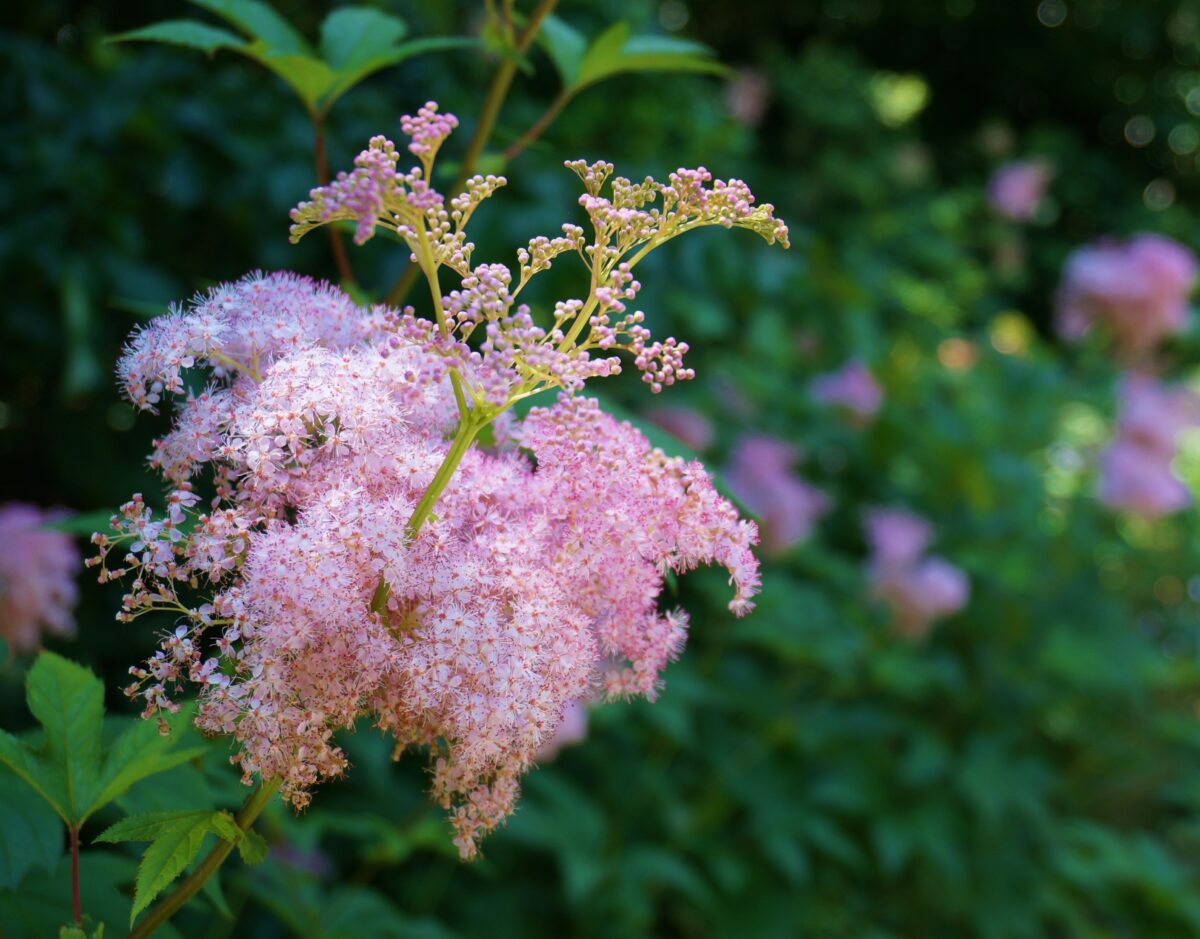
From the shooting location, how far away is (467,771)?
32.6 inches

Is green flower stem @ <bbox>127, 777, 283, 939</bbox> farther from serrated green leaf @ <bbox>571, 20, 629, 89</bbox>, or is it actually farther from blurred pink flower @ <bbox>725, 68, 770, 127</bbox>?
blurred pink flower @ <bbox>725, 68, 770, 127</bbox>

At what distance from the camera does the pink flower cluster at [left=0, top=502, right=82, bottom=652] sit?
66.6 inches

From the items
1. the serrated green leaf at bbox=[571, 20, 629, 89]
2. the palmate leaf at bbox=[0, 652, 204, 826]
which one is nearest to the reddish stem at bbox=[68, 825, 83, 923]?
the palmate leaf at bbox=[0, 652, 204, 826]

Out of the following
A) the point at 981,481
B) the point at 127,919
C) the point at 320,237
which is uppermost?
the point at 127,919

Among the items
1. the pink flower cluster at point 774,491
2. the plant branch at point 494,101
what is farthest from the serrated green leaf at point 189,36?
the pink flower cluster at point 774,491

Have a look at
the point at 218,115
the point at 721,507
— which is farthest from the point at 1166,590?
the point at 721,507

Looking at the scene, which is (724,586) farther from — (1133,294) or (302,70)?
(1133,294)

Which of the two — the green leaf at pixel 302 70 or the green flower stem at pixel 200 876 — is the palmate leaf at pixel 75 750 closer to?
the green flower stem at pixel 200 876

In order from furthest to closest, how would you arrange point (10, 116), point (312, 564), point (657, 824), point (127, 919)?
point (657, 824), point (10, 116), point (127, 919), point (312, 564)

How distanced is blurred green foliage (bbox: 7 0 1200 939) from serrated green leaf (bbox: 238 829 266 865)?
0.92 feet

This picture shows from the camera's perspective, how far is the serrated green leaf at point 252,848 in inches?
31.7

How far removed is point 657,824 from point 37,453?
74.6 inches

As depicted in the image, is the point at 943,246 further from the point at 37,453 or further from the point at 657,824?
the point at 37,453

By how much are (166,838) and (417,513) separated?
0.93 ft
